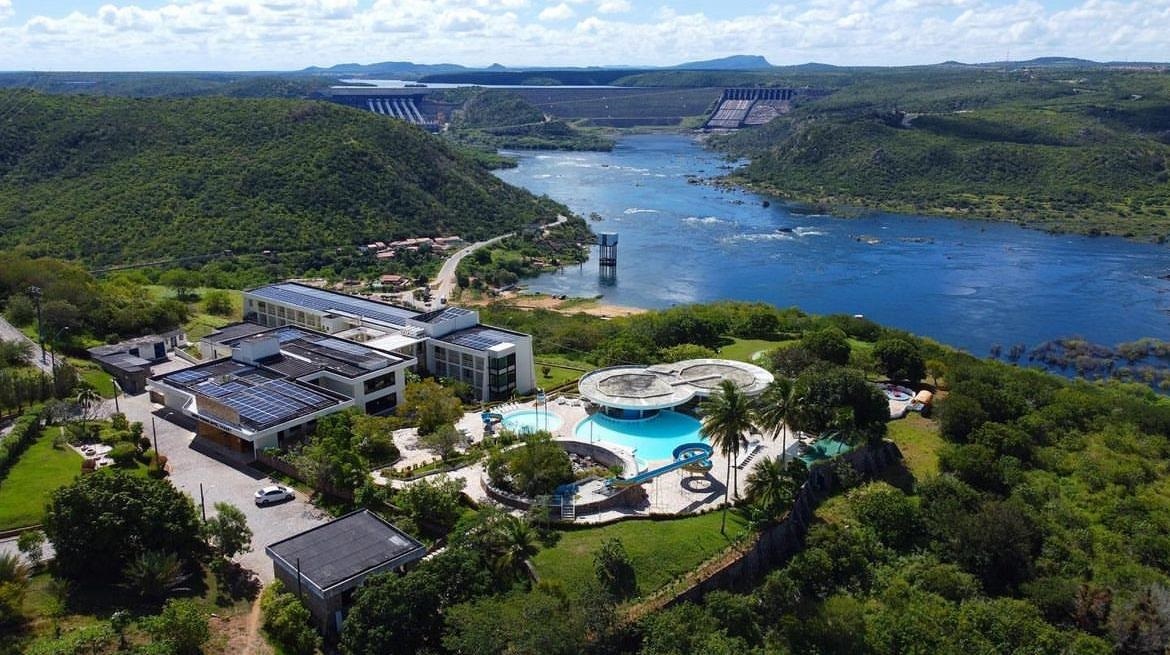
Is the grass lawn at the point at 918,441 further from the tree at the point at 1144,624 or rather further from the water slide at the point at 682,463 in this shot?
the water slide at the point at 682,463

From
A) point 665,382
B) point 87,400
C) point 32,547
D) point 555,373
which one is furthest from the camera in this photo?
point 555,373

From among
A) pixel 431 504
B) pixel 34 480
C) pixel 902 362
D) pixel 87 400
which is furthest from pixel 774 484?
pixel 87 400

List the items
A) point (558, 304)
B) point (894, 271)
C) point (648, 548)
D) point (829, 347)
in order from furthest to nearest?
point (894, 271) → point (558, 304) → point (829, 347) → point (648, 548)

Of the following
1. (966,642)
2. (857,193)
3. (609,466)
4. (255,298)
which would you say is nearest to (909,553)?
(966,642)

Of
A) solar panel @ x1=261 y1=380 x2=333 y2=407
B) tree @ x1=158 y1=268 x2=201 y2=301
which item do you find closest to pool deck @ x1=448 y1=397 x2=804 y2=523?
solar panel @ x1=261 y1=380 x2=333 y2=407

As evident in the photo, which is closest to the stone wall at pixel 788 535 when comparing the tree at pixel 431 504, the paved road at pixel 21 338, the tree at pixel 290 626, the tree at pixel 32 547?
the tree at pixel 431 504

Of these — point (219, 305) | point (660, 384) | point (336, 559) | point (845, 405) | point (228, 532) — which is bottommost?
point (219, 305)

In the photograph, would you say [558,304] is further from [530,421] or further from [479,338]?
[530,421]
